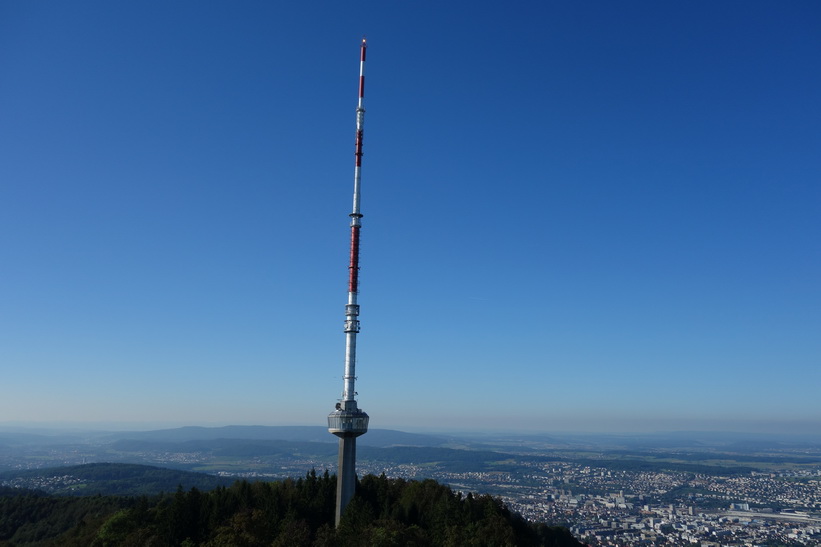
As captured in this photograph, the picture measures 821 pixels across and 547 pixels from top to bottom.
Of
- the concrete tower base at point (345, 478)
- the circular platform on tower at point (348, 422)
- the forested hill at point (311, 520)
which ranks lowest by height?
the forested hill at point (311, 520)

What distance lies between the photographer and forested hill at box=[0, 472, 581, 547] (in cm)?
5447

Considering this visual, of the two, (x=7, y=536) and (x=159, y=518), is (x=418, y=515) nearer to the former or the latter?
(x=159, y=518)

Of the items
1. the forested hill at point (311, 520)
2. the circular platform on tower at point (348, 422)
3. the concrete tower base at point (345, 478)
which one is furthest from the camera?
the circular platform on tower at point (348, 422)

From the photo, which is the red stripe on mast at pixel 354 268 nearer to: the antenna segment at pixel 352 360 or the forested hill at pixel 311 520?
the antenna segment at pixel 352 360

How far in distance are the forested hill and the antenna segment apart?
5.10 m

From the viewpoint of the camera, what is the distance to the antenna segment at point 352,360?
73.6m

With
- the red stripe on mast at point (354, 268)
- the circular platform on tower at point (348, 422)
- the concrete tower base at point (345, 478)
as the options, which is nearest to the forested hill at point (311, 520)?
the concrete tower base at point (345, 478)

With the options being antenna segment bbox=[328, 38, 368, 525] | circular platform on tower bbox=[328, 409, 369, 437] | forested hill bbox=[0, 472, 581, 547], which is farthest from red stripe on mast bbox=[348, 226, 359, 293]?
forested hill bbox=[0, 472, 581, 547]

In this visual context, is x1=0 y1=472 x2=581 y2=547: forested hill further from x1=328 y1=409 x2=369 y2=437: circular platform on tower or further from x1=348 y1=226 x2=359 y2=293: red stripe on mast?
x1=348 y1=226 x2=359 y2=293: red stripe on mast

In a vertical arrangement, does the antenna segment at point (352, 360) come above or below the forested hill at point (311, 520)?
above

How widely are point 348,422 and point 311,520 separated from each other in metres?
12.6

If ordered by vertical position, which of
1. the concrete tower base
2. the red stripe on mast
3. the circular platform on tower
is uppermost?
the red stripe on mast

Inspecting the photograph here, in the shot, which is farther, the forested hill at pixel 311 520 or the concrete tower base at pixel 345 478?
the concrete tower base at pixel 345 478

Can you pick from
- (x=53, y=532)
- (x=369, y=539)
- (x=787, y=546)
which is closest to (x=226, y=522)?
(x=369, y=539)
